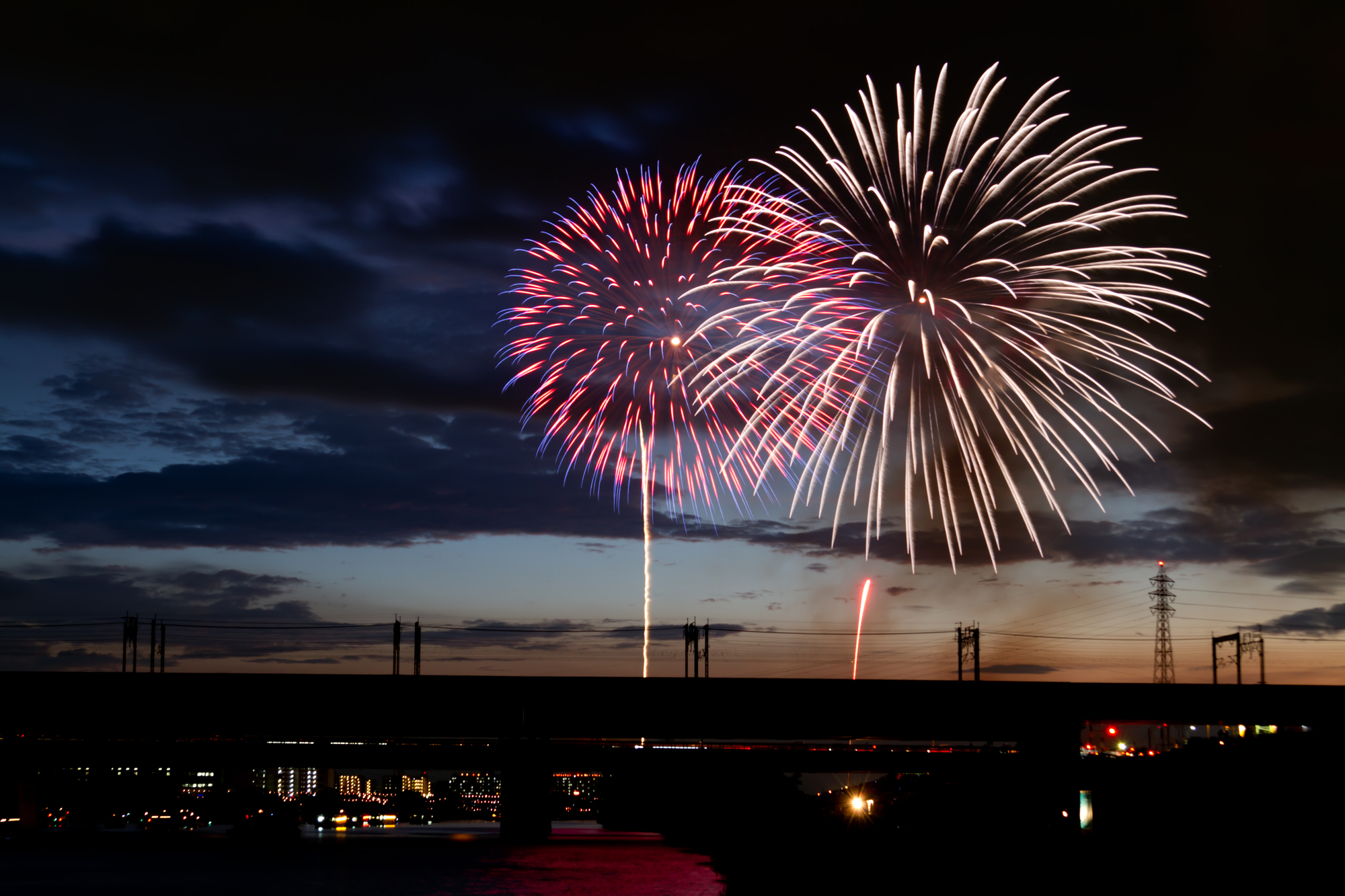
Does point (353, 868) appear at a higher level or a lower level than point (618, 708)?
lower

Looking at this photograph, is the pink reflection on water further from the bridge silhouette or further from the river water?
the bridge silhouette

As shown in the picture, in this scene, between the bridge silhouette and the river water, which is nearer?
the river water

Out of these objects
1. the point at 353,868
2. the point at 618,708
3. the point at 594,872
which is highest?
the point at 618,708

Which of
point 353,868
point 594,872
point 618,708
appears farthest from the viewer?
point 618,708

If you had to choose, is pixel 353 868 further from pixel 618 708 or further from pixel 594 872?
pixel 618 708

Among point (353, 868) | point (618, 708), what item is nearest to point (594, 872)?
point (353, 868)

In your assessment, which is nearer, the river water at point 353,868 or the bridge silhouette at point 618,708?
the river water at point 353,868

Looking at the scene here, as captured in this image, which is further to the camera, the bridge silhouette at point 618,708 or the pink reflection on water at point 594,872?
the bridge silhouette at point 618,708

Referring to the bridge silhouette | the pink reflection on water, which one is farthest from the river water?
the bridge silhouette

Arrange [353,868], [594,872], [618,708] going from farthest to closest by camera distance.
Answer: [618,708], [353,868], [594,872]

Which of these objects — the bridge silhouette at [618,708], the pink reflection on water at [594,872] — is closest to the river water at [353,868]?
the pink reflection on water at [594,872]

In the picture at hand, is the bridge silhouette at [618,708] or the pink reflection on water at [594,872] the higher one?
the bridge silhouette at [618,708]

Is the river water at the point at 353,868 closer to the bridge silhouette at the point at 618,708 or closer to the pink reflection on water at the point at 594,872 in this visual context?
the pink reflection on water at the point at 594,872

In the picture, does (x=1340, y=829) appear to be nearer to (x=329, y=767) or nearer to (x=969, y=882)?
(x=969, y=882)
